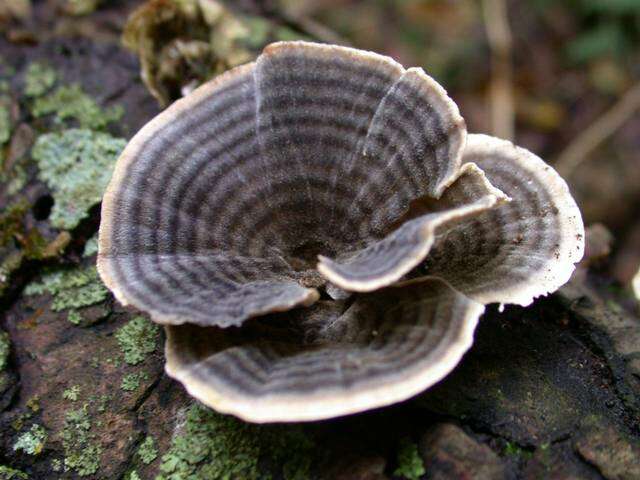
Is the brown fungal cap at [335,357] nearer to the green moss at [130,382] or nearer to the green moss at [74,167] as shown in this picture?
the green moss at [130,382]

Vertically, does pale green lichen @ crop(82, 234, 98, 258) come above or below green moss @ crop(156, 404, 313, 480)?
above

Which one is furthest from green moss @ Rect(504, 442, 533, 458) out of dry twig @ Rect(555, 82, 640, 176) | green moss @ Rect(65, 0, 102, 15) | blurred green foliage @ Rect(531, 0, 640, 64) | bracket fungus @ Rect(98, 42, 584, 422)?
blurred green foliage @ Rect(531, 0, 640, 64)

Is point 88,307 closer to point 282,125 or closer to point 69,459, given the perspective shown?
point 69,459

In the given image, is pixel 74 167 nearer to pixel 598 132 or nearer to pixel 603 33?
pixel 598 132

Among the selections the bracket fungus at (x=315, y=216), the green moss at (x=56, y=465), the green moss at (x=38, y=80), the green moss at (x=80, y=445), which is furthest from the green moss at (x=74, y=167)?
the green moss at (x=56, y=465)

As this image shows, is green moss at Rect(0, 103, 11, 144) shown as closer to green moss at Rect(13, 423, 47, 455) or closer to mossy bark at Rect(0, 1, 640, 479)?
mossy bark at Rect(0, 1, 640, 479)

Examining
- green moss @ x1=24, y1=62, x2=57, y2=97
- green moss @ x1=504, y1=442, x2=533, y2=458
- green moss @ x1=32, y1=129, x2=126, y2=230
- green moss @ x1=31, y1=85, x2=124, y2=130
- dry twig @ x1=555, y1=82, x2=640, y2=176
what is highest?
green moss @ x1=24, y1=62, x2=57, y2=97

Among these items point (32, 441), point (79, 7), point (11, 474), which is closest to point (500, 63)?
point (79, 7)

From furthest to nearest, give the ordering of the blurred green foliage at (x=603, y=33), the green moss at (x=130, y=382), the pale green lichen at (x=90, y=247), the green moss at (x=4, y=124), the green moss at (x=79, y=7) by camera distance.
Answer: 1. the blurred green foliage at (x=603, y=33)
2. the green moss at (x=79, y=7)
3. the green moss at (x=4, y=124)
4. the pale green lichen at (x=90, y=247)
5. the green moss at (x=130, y=382)
